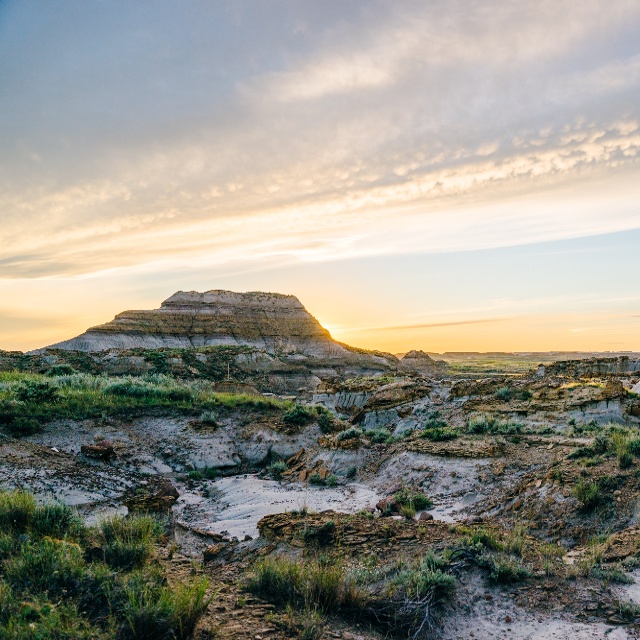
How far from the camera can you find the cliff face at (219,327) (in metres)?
65.7

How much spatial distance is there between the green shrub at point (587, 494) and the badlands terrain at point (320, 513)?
4 centimetres

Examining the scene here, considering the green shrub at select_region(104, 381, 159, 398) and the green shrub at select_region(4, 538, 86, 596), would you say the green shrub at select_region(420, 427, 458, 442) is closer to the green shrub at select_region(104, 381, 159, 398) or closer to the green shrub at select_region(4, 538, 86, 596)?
the green shrub at select_region(104, 381, 159, 398)

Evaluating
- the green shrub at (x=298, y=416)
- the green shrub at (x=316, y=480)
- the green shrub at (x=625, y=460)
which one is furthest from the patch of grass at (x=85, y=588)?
the green shrub at (x=298, y=416)

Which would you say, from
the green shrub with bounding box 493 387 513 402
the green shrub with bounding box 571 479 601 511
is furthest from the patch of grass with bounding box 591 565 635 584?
the green shrub with bounding box 493 387 513 402

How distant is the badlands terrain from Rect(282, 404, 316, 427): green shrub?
0.09 m

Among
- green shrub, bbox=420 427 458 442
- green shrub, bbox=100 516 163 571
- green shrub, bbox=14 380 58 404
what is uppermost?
green shrub, bbox=14 380 58 404

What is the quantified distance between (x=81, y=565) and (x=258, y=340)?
70.2 m

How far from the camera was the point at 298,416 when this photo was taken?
19.5 metres

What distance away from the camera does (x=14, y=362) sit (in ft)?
121

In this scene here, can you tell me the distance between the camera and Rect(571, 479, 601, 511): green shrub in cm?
831

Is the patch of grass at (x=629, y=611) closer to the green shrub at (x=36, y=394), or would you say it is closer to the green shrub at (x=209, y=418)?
the green shrub at (x=209, y=418)

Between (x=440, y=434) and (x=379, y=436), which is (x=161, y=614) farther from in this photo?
(x=379, y=436)

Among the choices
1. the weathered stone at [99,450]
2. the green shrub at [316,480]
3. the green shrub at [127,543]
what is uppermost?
the green shrub at [127,543]

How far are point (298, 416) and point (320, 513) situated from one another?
36.1 feet
